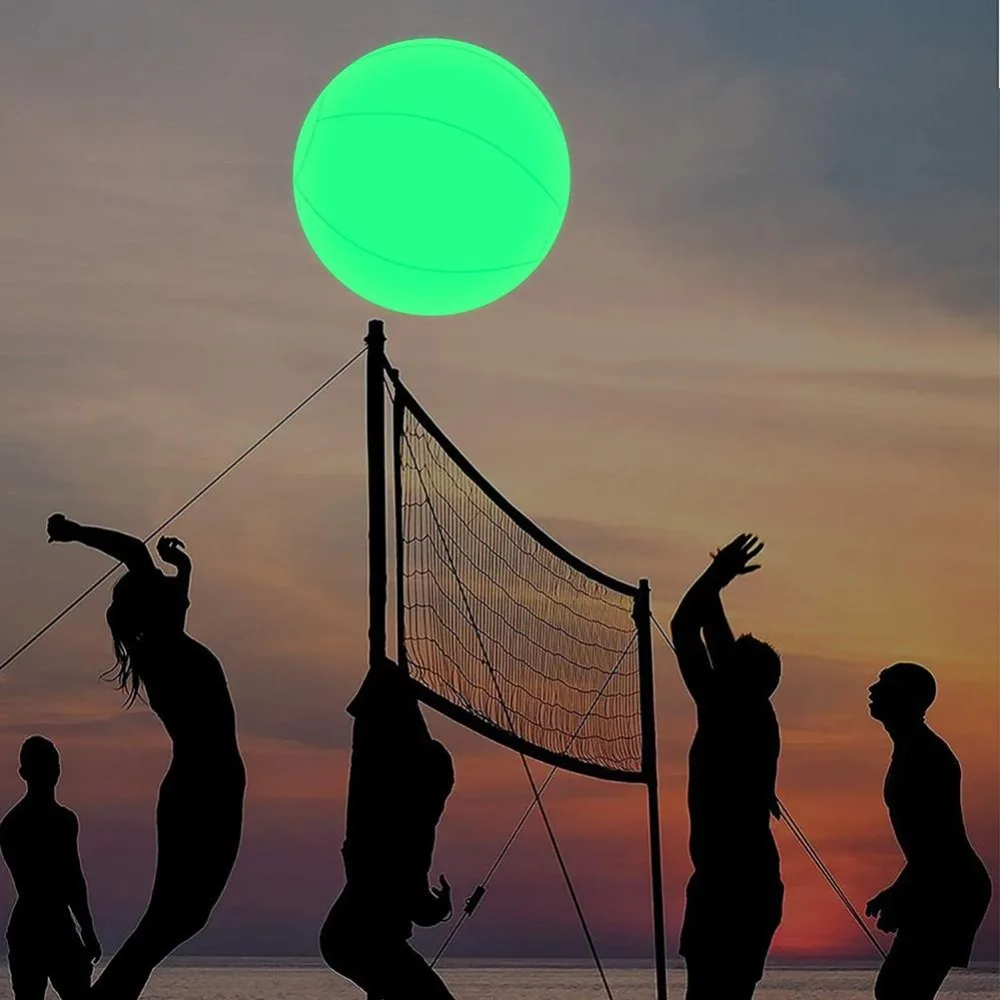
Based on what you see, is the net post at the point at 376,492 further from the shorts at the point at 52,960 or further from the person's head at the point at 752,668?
the shorts at the point at 52,960

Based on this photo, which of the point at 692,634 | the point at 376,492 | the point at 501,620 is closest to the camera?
the point at 692,634

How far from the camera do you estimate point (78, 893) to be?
9.45 meters


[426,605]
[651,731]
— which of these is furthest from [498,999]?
[426,605]

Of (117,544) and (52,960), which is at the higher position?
(117,544)

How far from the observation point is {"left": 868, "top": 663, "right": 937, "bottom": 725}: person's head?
24.2ft

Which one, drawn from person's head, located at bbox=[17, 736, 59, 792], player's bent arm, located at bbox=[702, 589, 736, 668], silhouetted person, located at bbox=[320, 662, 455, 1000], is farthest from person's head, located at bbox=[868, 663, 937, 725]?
person's head, located at bbox=[17, 736, 59, 792]

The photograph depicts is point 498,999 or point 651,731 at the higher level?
point 651,731

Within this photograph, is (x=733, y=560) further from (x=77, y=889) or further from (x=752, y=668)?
(x=77, y=889)

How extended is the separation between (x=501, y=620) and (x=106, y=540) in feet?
18.1

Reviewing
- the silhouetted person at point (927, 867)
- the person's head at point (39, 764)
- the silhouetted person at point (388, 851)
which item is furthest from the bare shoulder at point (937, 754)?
the person's head at point (39, 764)

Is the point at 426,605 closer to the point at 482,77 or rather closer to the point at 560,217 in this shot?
the point at 560,217

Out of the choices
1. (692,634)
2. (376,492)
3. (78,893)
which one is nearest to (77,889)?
(78,893)

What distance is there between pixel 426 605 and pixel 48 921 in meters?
2.69

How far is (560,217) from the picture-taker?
9617 millimetres
